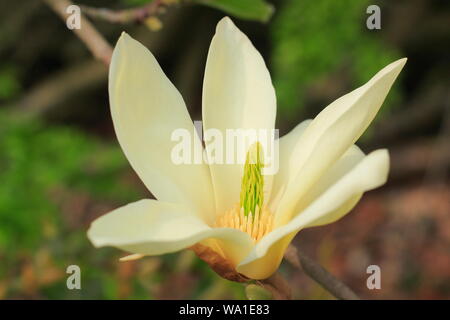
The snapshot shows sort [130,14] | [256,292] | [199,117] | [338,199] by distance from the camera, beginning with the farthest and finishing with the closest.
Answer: [199,117] → [130,14] → [256,292] → [338,199]

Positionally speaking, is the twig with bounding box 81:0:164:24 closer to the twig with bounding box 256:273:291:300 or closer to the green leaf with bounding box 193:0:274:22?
the green leaf with bounding box 193:0:274:22

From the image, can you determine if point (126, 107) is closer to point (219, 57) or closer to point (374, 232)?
point (219, 57)

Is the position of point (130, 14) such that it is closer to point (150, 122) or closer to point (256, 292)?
point (150, 122)

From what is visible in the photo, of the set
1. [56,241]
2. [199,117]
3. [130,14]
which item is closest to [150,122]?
[130,14]

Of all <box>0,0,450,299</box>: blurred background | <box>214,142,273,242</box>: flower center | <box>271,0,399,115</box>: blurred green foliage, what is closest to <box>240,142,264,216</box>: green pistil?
<box>214,142,273,242</box>: flower center

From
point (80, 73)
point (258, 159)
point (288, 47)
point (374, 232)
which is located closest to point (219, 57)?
point (258, 159)

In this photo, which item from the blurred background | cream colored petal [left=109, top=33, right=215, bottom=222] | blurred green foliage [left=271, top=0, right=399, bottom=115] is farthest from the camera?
blurred green foliage [left=271, top=0, right=399, bottom=115]

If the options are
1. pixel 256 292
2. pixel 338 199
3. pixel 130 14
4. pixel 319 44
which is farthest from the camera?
pixel 319 44
